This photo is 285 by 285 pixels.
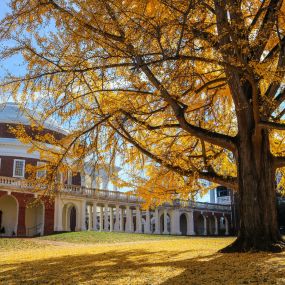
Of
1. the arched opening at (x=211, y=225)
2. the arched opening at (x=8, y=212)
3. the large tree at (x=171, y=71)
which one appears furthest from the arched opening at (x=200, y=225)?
the large tree at (x=171, y=71)

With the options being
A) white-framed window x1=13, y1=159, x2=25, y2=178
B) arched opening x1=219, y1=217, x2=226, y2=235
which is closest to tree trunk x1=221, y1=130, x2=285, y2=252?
white-framed window x1=13, y1=159, x2=25, y2=178

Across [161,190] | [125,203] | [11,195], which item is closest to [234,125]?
[161,190]

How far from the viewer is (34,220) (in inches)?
1586

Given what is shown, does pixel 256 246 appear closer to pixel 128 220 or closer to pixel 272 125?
pixel 272 125

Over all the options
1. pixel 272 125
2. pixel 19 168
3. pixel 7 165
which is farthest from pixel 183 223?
pixel 272 125

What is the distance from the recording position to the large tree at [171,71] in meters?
8.41

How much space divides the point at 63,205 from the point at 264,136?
3223 cm

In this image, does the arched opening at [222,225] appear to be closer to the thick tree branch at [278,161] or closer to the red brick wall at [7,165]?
the red brick wall at [7,165]

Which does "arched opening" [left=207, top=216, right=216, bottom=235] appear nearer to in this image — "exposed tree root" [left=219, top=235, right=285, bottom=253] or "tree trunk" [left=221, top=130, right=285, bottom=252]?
"tree trunk" [left=221, top=130, right=285, bottom=252]

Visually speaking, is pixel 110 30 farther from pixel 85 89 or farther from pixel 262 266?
pixel 262 266

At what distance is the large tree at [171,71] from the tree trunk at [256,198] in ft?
0.08

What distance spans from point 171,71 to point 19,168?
1376 inches

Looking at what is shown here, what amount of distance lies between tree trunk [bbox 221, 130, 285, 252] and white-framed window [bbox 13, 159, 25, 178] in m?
32.7

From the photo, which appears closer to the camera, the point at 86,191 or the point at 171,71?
the point at 171,71
